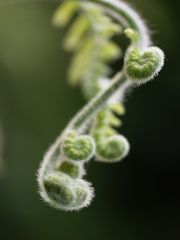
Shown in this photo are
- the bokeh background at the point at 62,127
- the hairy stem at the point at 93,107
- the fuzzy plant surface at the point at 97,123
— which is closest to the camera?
the fuzzy plant surface at the point at 97,123

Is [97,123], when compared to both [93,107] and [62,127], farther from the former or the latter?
[62,127]

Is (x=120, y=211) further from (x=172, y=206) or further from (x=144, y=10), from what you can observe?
(x=144, y=10)

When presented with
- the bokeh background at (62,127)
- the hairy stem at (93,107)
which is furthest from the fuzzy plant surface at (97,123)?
the bokeh background at (62,127)

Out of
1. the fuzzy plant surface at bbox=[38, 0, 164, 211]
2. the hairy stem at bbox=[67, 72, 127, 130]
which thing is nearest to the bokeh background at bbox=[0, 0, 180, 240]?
the fuzzy plant surface at bbox=[38, 0, 164, 211]

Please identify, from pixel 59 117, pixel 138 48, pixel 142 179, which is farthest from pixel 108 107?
pixel 142 179

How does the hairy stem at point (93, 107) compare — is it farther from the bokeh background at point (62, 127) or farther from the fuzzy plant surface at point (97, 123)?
the bokeh background at point (62, 127)

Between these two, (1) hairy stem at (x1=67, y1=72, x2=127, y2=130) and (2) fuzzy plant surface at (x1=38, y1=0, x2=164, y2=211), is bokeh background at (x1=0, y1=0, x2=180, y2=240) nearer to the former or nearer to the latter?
(2) fuzzy plant surface at (x1=38, y1=0, x2=164, y2=211)

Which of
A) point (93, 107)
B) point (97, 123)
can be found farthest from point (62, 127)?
point (93, 107)

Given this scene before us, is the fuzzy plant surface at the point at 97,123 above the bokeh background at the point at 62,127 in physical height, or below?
below
